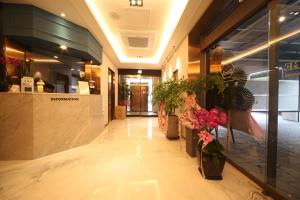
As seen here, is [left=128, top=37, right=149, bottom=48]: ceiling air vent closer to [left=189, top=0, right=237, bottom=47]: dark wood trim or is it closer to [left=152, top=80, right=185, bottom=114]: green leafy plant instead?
[left=152, top=80, right=185, bottom=114]: green leafy plant

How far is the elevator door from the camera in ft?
38.7

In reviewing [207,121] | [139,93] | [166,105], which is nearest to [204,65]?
[166,105]

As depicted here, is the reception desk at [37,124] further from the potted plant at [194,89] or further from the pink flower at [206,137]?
the pink flower at [206,137]

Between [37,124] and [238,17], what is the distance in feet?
14.0

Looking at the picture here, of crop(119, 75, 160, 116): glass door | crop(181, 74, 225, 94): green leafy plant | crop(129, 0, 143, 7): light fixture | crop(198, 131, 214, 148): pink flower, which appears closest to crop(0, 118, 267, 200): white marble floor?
crop(198, 131, 214, 148): pink flower

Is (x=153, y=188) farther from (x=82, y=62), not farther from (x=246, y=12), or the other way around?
(x=82, y=62)

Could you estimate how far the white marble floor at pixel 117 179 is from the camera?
7.32ft

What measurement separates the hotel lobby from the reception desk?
0.07 ft

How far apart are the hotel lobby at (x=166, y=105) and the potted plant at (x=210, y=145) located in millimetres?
16

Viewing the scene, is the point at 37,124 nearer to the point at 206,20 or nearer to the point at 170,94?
the point at 170,94

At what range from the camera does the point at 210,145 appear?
8.79ft

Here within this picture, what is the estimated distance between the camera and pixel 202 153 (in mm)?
2703

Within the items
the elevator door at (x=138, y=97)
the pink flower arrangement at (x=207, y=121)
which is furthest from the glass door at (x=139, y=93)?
the pink flower arrangement at (x=207, y=121)

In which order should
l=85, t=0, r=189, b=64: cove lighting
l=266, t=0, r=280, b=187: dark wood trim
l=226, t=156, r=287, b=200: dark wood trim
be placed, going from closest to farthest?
l=226, t=156, r=287, b=200: dark wood trim < l=266, t=0, r=280, b=187: dark wood trim < l=85, t=0, r=189, b=64: cove lighting
